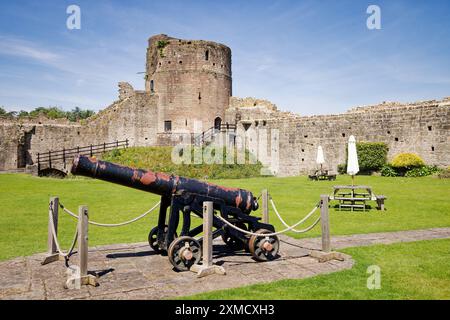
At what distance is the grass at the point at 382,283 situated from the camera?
4.56 m

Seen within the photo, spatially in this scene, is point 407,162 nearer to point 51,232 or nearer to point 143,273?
point 143,273

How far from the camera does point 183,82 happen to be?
3369cm

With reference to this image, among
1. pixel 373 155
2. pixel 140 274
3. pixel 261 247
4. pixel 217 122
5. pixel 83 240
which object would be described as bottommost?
pixel 140 274

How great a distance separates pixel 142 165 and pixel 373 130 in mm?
14182

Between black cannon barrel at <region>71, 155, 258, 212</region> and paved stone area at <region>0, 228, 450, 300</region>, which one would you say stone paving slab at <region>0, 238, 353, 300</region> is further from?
black cannon barrel at <region>71, 155, 258, 212</region>

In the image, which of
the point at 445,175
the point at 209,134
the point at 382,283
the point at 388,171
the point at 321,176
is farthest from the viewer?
the point at 209,134

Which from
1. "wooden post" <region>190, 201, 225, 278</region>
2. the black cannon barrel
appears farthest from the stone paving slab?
the black cannon barrel

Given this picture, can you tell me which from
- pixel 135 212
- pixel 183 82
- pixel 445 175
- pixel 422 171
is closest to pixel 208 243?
pixel 135 212

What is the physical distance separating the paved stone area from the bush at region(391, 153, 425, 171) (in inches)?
587

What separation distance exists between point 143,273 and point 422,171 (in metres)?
18.8

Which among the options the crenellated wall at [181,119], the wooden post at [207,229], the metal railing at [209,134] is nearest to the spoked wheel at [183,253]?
the wooden post at [207,229]

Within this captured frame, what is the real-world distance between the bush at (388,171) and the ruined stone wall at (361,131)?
1013 mm

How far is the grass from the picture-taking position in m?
4.56
